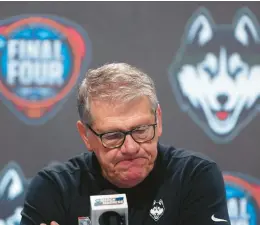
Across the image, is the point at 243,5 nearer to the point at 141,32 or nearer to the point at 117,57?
the point at 141,32

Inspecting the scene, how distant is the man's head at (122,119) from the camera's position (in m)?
1.15

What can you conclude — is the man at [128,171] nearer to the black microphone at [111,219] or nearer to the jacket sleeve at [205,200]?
the jacket sleeve at [205,200]

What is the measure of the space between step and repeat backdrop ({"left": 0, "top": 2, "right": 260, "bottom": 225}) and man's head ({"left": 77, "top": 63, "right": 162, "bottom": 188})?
2.55ft

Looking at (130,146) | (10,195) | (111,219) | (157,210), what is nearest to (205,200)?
(157,210)

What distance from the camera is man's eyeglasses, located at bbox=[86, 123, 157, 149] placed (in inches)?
45.4

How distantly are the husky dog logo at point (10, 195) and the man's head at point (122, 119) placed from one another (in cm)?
85

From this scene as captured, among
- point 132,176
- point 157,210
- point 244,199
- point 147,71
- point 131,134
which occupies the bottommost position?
point 244,199

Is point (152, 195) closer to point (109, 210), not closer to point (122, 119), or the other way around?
point (122, 119)

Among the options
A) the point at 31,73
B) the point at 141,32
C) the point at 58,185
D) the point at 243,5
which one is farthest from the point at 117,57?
the point at 58,185

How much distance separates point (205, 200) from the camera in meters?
1.23

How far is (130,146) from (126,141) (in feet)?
0.06

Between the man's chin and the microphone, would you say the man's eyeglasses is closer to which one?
the man's chin

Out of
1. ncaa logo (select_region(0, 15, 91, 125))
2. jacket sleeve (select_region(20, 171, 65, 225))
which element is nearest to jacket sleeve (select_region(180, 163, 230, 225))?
jacket sleeve (select_region(20, 171, 65, 225))

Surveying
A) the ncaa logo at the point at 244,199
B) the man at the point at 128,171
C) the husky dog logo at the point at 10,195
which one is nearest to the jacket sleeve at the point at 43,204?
the man at the point at 128,171
